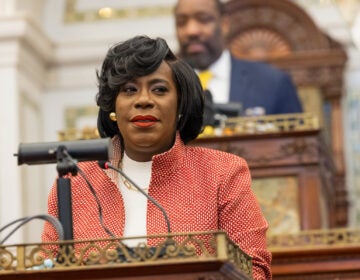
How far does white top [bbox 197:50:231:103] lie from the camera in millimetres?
8430

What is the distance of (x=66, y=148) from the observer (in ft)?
12.3

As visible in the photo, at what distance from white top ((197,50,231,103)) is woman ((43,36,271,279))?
13.5 feet

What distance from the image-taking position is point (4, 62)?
1117 cm

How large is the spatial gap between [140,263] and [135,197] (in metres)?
0.73

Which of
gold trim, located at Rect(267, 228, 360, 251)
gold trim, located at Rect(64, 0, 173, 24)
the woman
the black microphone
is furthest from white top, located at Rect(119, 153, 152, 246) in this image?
gold trim, located at Rect(64, 0, 173, 24)

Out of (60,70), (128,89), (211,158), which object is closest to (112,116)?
(128,89)

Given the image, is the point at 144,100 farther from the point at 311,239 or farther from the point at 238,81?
the point at 238,81

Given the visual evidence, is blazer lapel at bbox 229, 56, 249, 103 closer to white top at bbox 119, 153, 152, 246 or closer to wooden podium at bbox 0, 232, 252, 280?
white top at bbox 119, 153, 152, 246

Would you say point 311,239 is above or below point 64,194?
below

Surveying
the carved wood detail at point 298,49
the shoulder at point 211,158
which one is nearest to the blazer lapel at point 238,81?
the carved wood detail at point 298,49

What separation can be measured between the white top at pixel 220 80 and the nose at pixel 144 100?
431 centimetres

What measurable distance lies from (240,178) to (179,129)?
0.24 meters

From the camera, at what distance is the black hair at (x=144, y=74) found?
4099 mm

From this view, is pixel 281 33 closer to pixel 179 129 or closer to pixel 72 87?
pixel 72 87
